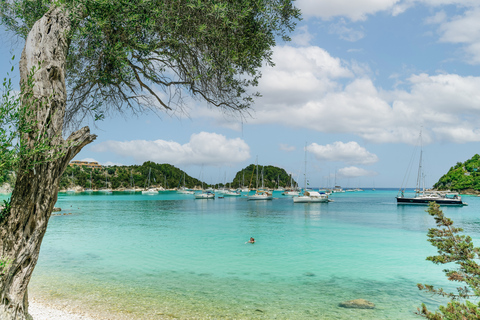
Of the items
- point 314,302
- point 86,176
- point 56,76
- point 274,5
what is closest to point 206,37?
point 274,5

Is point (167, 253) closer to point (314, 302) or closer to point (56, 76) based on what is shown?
point (314, 302)

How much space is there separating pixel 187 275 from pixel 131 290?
3.53 m

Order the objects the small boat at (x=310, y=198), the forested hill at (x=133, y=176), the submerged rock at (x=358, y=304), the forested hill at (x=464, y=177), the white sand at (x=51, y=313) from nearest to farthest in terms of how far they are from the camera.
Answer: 1. the white sand at (x=51, y=313)
2. the submerged rock at (x=358, y=304)
3. the small boat at (x=310, y=198)
4. the forested hill at (x=464, y=177)
5. the forested hill at (x=133, y=176)

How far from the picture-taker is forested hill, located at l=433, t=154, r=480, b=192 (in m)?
140

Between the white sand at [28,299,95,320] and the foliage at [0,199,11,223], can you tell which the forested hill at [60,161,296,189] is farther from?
the foliage at [0,199,11,223]

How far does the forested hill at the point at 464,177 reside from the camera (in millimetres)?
140250

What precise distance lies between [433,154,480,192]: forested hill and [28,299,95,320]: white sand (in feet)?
542

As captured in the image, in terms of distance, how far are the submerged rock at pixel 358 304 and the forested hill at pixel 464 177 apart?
157628 millimetres

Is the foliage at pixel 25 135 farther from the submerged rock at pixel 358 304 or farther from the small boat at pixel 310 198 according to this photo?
the small boat at pixel 310 198

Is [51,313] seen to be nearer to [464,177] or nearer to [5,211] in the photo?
[5,211]

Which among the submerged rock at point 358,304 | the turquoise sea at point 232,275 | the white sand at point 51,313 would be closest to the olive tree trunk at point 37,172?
the white sand at point 51,313

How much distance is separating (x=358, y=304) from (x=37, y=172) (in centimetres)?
1057

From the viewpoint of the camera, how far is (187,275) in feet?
50.2

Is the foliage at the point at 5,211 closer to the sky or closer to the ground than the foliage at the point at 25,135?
closer to the ground
